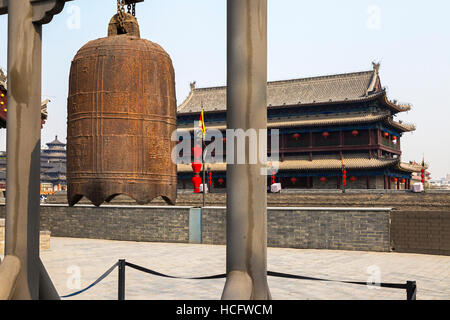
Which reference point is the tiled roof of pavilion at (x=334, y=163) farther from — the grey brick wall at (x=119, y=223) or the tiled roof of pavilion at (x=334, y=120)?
the grey brick wall at (x=119, y=223)

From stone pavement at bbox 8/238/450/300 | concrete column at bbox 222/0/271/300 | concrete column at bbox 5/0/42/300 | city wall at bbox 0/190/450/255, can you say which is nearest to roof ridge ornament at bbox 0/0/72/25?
concrete column at bbox 5/0/42/300

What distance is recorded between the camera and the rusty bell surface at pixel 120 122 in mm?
3896

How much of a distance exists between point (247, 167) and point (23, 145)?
7.11 feet

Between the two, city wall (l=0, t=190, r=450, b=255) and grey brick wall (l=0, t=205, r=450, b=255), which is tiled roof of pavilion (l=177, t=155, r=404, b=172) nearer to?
city wall (l=0, t=190, r=450, b=255)

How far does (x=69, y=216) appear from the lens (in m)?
20.9

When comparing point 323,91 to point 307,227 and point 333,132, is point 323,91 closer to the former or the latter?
point 333,132

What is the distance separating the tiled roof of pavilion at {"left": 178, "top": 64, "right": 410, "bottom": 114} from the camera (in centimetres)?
3906

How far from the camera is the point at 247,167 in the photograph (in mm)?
3535

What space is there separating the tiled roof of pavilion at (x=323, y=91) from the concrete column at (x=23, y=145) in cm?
3489

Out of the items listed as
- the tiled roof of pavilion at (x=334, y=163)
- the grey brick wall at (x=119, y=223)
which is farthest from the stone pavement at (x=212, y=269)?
the tiled roof of pavilion at (x=334, y=163)

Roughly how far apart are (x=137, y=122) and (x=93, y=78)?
51 cm

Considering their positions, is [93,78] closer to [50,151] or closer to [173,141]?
[173,141]

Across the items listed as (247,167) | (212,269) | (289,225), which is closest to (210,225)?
(289,225)
